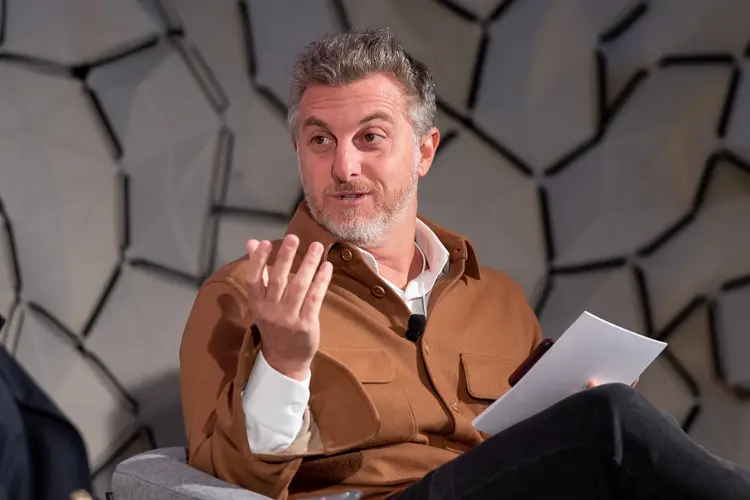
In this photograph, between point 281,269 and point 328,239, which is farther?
point 328,239

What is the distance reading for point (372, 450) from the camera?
5.43 feet

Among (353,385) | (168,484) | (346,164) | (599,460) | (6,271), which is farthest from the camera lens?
(6,271)

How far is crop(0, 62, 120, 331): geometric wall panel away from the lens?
7.63 feet

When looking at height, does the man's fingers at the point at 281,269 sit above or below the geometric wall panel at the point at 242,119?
below

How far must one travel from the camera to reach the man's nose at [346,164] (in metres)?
1.82

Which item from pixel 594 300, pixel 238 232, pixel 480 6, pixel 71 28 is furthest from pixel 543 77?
pixel 71 28

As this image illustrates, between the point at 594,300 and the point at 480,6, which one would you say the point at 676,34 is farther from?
the point at 594,300

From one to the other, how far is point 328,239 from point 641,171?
1.02m

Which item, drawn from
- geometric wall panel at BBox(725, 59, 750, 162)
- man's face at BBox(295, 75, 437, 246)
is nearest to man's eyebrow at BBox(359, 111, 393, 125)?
man's face at BBox(295, 75, 437, 246)

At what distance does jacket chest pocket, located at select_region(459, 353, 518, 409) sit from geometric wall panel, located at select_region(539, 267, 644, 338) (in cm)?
62

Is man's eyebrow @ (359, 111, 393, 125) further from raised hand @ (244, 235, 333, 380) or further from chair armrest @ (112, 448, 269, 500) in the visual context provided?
chair armrest @ (112, 448, 269, 500)

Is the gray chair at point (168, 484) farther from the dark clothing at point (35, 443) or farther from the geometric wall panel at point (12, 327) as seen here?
the geometric wall panel at point (12, 327)

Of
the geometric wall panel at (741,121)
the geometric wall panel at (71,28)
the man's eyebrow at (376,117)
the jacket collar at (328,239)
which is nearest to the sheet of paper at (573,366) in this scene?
the jacket collar at (328,239)

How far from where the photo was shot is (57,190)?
236 centimetres
